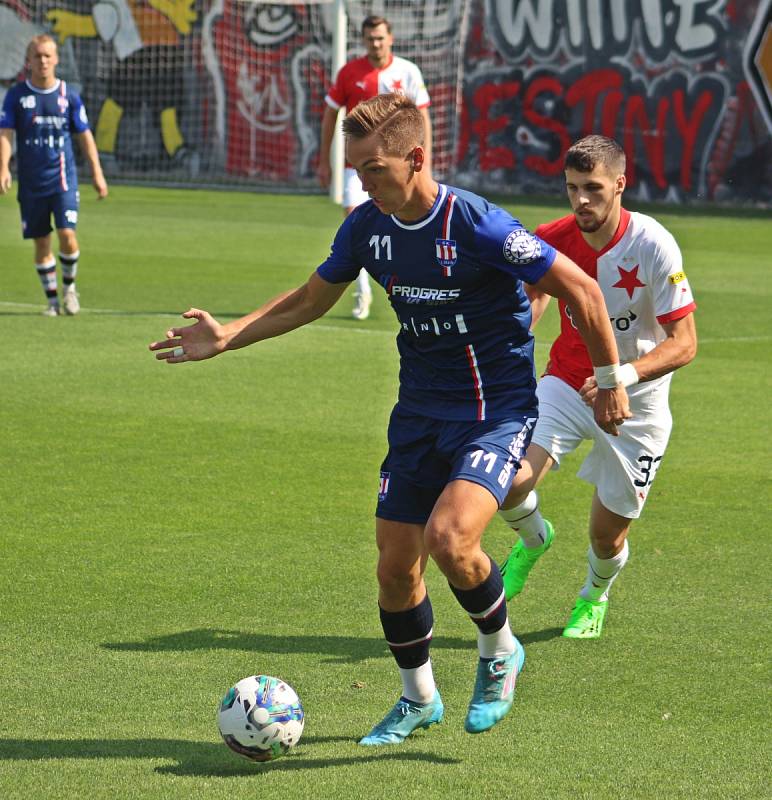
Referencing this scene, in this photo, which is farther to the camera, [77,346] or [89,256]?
[89,256]

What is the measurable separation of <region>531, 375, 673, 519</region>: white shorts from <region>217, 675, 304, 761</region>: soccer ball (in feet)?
6.55

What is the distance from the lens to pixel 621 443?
6.18 meters

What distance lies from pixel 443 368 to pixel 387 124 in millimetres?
854

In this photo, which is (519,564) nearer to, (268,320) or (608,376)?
(608,376)

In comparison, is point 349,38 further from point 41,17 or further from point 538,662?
point 538,662

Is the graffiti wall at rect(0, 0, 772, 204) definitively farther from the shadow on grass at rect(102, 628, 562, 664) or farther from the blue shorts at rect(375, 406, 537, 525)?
the blue shorts at rect(375, 406, 537, 525)

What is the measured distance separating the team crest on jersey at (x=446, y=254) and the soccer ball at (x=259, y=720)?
4.80 feet

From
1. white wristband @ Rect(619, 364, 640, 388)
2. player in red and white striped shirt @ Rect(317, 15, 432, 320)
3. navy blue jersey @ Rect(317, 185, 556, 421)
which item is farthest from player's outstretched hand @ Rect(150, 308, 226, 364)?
player in red and white striped shirt @ Rect(317, 15, 432, 320)

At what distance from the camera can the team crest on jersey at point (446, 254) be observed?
4.78m

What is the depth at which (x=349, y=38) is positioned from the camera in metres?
30.6

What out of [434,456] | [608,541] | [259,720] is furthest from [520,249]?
[608,541]

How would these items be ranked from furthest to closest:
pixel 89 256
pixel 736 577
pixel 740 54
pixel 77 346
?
pixel 740 54, pixel 89 256, pixel 77 346, pixel 736 577

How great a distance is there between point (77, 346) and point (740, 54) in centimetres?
1823

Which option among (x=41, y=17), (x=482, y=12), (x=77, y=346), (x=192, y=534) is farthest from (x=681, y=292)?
(x=41, y=17)
